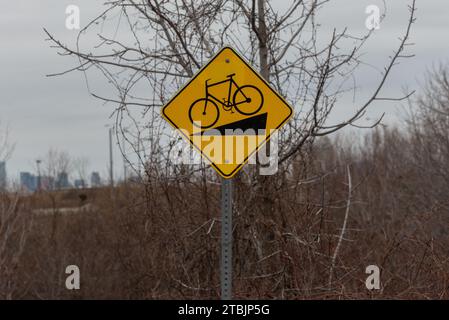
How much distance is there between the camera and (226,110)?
5289 mm

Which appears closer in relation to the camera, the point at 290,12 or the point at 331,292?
the point at 331,292

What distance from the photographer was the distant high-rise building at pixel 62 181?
3494 centimetres

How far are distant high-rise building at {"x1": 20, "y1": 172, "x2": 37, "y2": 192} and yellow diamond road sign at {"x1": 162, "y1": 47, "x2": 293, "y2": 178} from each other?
20.5 m

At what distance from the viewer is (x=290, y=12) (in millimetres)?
9062

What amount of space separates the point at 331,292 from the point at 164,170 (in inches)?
112

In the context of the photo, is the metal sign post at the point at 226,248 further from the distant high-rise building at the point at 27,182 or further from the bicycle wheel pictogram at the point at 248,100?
the distant high-rise building at the point at 27,182

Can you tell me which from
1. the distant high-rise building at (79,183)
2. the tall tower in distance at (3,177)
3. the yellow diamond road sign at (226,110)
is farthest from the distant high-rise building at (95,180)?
the yellow diamond road sign at (226,110)

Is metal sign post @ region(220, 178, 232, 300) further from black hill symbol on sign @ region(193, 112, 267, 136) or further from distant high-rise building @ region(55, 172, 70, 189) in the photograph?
distant high-rise building @ region(55, 172, 70, 189)

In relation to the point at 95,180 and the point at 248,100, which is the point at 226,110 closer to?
the point at 248,100

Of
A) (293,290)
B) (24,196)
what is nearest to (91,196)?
(24,196)

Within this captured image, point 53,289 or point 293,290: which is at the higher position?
point 293,290

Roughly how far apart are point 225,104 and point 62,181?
31571 mm

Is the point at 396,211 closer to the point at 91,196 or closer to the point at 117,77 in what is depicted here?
the point at 91,196

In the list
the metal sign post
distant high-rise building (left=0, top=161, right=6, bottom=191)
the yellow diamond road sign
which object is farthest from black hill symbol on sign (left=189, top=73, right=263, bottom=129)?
distant high-rise building (left=0, top=161, right=6, bottom=191)
